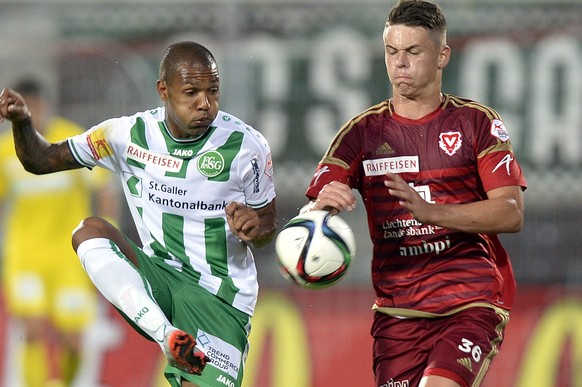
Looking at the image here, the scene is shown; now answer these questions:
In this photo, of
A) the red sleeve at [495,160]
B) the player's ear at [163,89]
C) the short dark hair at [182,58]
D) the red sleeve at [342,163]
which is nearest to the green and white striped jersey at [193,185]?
the player's ear at [163,89]

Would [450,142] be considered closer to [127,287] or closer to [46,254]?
[127,287]

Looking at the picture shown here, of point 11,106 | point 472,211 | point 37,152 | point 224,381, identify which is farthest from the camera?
point 37,152

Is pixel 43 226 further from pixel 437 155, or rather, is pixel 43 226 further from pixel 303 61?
pixel 437 155

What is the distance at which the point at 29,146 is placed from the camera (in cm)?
573

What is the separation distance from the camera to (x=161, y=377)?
8.72 meters

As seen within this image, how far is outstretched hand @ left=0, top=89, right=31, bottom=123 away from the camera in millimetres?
5520

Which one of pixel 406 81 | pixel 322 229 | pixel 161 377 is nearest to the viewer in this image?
pixel 322 229

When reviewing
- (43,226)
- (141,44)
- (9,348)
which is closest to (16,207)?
(43,226)

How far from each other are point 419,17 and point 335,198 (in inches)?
38.6

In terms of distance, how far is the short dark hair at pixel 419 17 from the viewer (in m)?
5.43

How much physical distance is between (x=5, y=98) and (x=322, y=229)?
165 centimetres

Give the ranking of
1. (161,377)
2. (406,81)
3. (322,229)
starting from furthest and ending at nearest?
(161,377) < (406,81) < (322,229)

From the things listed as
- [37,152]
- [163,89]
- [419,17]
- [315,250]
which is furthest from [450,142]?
[37,152]

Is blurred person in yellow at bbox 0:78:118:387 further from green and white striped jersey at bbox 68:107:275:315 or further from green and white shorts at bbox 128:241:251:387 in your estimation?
green and white shorts at bbox 128:241:251:387
